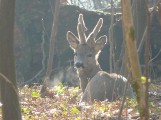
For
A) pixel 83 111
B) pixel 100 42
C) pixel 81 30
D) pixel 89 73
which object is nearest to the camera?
pixel 83 111

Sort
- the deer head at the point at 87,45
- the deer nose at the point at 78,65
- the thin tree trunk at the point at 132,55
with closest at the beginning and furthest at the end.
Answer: the thin tree trunk at the point at 132,55 < the deer nose at the point at 78,65 < the deer head at the point at 87,45

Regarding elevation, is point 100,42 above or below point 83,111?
above

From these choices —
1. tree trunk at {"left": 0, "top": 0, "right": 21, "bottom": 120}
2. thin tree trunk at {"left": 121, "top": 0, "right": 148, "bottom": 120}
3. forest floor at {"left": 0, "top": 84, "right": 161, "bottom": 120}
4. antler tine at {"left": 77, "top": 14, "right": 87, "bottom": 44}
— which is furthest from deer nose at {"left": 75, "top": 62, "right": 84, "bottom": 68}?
thin tree trunk at {"left": 121, "top": 0, "right": 148, "bottom": 120}

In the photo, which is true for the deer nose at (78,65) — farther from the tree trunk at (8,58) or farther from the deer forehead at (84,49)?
the tree trunk at (8,58)

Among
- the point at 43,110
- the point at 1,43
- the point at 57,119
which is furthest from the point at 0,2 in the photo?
the point at 43,110

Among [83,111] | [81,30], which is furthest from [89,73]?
[83,111]

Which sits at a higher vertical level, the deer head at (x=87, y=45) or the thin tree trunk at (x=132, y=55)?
the thin tree trunk at (x=132, y=55)

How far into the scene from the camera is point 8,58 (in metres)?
4.75

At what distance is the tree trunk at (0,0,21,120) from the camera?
464cm

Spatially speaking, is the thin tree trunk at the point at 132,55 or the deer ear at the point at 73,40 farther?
the deer ear at the point at 73,40

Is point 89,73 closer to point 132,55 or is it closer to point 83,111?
point 83,111

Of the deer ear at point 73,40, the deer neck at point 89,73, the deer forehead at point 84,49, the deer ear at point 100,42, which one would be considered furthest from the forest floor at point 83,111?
the deer ear at point 100,42

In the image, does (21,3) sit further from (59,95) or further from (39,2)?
(59,95)

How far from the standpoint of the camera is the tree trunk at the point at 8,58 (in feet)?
15.2
